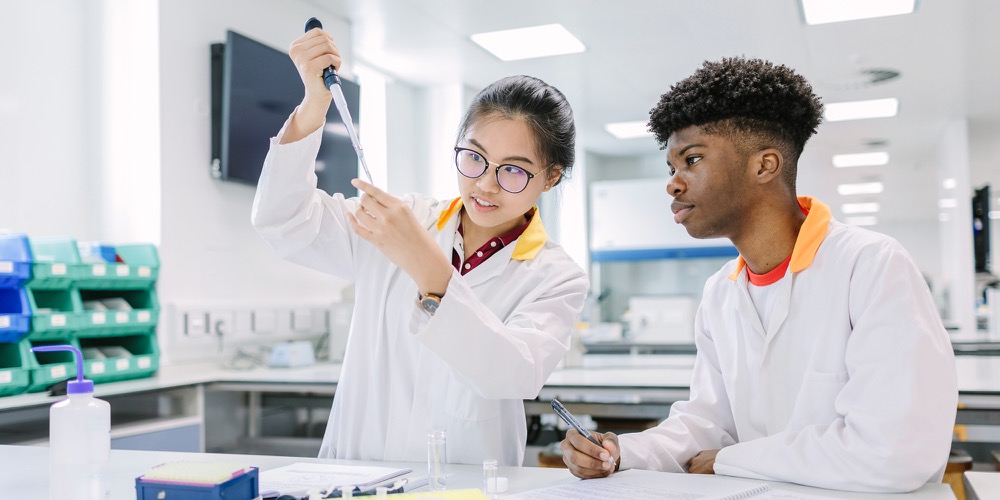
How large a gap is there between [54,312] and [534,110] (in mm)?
1905

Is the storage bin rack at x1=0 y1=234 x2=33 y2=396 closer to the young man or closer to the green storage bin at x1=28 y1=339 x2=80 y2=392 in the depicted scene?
the green storage bin at x1=28 y1=339 x2=80 y2=392

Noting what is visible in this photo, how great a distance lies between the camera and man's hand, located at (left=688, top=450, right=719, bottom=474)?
1382mm

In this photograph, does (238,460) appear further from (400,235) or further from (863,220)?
(863,220)

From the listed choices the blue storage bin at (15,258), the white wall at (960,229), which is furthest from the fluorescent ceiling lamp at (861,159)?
the blue storage bin at (15,258)

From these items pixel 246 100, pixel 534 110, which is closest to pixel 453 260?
pixel 534 110

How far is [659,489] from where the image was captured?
1.17 m

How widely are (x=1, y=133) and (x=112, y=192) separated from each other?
0.49 m

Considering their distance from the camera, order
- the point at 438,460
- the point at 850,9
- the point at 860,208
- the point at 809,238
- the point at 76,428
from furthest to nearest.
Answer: the point at 860,208, the point at 850,9, the point at 809,238, the point at 438,460, the point at 76,428

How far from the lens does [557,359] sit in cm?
136

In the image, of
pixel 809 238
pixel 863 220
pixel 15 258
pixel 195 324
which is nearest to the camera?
pixel 809 238

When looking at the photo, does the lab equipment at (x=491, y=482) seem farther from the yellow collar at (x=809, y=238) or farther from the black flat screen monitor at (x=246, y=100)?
the black flat screen monitor at (x=246, y=100)

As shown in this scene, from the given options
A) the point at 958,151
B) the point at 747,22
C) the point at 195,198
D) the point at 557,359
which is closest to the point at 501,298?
the point at 557,359

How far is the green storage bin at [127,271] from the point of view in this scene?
107 inches

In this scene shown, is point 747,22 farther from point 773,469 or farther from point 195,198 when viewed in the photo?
point 773,469
